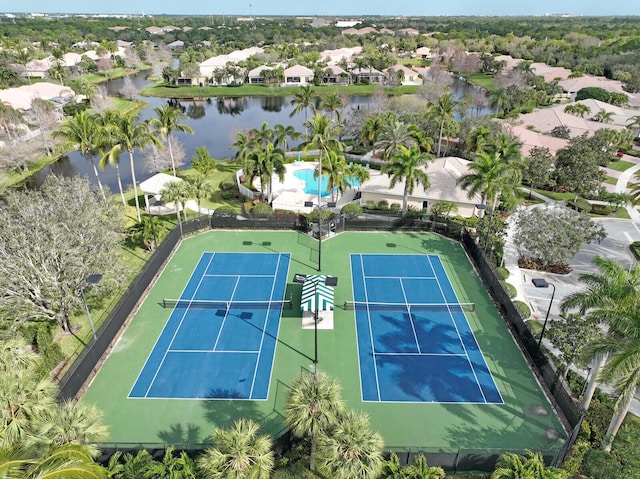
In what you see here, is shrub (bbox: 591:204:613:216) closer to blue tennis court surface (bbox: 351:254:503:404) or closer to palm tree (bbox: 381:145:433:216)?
palm tree (bbox: 381:145:433:216)

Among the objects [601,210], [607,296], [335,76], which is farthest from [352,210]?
[335,76]

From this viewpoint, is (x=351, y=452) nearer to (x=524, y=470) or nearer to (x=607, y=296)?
(x=524, y=470)

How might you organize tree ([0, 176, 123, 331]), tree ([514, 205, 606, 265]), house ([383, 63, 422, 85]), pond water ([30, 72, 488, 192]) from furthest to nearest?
A: house ([383, 63, 422, 85]), pond water ([30, 72, 488, 192]), tree ([514, 205, 606, 265]), tree ([0, 176, 123, 331])

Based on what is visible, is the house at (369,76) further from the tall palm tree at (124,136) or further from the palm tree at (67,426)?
the palm tree at (67,426)

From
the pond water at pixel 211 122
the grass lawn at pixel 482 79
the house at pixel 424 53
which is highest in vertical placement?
the house at pixel 424 53

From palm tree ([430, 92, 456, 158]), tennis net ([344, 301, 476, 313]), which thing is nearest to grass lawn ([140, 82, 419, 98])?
palm tree ([430, 92, 456, 158])

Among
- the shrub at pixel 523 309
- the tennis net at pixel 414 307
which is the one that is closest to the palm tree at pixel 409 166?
the tennis net at pixel 414 307

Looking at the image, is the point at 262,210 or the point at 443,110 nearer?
the point at 262,210
